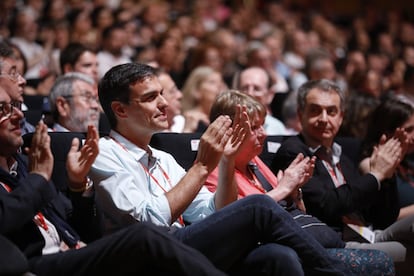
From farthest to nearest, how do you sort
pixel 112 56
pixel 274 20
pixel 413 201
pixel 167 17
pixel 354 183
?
pixel 274 20, pixel 167 17, pixel 112 56, pixel 413 201, pixel 354 183

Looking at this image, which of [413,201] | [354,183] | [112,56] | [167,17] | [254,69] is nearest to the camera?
[354,183]

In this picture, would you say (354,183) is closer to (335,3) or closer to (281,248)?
(281,248)

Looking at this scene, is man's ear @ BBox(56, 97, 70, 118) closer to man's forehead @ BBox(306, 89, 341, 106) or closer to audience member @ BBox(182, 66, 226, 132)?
audience member @ BBox(182, 66, 226, 132)

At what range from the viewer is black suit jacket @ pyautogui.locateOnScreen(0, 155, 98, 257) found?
2345 mm

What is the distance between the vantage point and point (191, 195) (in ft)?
8.98

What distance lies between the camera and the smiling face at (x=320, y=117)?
3.65 meters

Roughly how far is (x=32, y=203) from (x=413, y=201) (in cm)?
235

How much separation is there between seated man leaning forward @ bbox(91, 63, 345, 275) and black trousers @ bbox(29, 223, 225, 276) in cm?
23

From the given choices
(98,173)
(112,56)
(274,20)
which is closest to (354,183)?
(98,173)

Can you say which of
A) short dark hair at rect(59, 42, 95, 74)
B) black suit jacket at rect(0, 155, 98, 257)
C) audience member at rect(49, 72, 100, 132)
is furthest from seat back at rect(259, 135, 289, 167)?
short dark hair at rect(59, 42, 95, 74)

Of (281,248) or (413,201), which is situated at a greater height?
(281,248)

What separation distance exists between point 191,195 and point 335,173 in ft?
3.85

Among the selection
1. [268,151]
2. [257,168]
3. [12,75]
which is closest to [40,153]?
[12,75]

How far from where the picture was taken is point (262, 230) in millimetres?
2648
